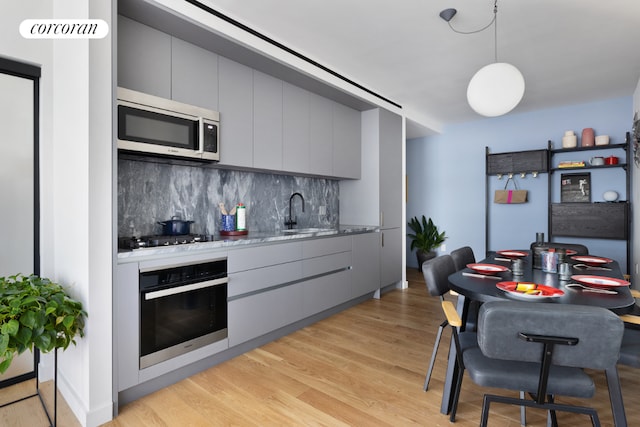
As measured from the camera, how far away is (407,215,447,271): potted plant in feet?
18.9

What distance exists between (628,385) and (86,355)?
126 inches

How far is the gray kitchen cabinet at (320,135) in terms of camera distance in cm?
362

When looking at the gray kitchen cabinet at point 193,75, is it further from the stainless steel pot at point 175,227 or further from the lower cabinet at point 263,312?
the lower cabinet at point 263,312

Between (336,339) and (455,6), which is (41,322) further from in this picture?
(455,6)

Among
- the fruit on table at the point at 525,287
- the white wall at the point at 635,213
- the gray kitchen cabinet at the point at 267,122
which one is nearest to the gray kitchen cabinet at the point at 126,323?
the gray kitchen cabinet at the point at 267,122

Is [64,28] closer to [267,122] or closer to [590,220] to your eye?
[267,122]

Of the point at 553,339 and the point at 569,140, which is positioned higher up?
the point at 569,140

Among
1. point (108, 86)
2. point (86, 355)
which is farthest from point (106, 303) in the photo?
point (108, 86)

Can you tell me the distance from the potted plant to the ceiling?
2388mm

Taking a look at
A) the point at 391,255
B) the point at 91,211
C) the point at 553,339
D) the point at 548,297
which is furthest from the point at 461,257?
the point at 91,211

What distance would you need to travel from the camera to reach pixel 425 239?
5.78 meters

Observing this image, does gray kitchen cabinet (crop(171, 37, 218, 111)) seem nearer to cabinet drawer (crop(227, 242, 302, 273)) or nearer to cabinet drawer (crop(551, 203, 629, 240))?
cabinet drawer (crop(227, 242, 302, 273))

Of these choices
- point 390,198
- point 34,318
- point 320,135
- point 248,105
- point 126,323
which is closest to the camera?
point 34,318

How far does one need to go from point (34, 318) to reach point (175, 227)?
114 cm
